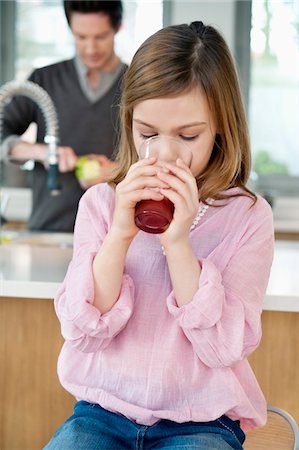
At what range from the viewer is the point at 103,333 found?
4.75 ft

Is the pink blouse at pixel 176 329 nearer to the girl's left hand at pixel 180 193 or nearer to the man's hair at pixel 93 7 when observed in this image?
the girl's left hand at pixel 180 193

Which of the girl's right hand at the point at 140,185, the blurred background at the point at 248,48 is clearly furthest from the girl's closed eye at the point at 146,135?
the blurred background at the point at 248,48

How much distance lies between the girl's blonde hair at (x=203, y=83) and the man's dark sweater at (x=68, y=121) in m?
1.55

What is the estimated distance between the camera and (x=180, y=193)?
135 cm

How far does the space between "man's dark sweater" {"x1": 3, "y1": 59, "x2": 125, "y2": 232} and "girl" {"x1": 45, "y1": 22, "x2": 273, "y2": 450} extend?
62.7 inches

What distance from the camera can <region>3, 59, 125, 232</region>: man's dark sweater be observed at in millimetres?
3150

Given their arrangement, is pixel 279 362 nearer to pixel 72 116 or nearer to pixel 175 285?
pixel 175 285

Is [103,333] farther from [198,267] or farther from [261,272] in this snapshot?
[261,272]

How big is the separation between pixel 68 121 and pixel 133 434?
1.91 m

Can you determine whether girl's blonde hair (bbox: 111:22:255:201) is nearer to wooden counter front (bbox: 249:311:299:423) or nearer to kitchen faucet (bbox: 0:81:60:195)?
wooden counter front (bbox: 249:311:299:423)

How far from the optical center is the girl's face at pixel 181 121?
1.43 metres

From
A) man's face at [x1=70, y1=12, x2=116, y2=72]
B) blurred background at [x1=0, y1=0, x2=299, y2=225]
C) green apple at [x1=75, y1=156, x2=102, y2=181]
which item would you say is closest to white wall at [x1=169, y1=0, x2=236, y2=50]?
blurred background at [x1=0, y1=0, x2=299, y2=225]

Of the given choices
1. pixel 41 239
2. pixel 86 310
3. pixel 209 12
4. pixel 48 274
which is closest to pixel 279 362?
pixel 48 274

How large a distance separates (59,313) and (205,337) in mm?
277
